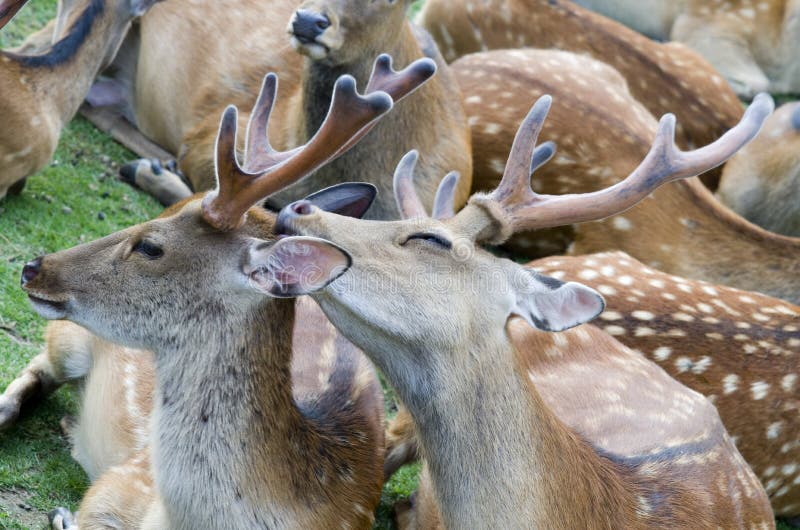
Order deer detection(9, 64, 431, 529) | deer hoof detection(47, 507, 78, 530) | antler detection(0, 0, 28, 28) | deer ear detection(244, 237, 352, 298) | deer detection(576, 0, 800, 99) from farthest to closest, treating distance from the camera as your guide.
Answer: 1. deer detection(576, 0, 800, 99)
2. antler detection(0, 0, 28, 28)
3. deer hoof detection(47, 507, 78, 530)
4. deer detection(9, 64, 431, 529)
5. deer ear detection(244, 237, 352, 298)

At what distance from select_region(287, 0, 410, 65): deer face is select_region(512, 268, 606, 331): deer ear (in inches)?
72.6

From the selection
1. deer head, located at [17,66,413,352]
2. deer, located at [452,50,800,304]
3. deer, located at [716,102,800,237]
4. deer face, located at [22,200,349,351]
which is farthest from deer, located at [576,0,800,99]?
deer face, located at [22,200,349,351]

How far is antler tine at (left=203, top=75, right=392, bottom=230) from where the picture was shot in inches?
128

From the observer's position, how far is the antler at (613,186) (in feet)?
11.4

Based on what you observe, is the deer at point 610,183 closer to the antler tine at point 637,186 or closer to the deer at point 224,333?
the antler tine at point 637,186

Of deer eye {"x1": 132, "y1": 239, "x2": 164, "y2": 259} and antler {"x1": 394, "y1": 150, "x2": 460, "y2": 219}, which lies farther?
antler {"x1": 394, "y1": 150, "x2": 460, "y2": 219}

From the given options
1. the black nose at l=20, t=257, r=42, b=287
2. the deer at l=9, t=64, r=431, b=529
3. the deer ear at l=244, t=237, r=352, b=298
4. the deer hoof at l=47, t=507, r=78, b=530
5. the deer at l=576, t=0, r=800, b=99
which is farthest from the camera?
the deer at l=576, t=0, r=800, b=99

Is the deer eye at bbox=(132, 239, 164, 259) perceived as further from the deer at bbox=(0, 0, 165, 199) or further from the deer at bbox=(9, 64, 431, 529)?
the deer at bbox=(0, 0, 165, 199)

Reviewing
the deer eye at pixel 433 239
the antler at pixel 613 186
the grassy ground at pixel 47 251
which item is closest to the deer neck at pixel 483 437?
the deer eye at pixel 433 239

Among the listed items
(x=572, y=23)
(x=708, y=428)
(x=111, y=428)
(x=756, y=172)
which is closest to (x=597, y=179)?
(x=756, y=172)

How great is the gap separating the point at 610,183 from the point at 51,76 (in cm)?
258

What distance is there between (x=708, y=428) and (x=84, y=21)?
10.4 feet

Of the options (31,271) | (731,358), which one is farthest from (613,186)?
(31,271)

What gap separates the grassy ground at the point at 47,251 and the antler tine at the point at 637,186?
1391 mm
